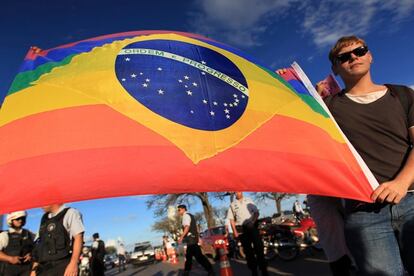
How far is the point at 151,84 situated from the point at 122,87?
0.53 ft

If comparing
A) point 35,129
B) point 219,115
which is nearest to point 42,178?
point 35,129

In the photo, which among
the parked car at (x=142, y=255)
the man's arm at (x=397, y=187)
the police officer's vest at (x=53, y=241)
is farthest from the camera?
the parked car at (x=142, y=255)

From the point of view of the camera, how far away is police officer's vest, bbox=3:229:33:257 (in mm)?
5258

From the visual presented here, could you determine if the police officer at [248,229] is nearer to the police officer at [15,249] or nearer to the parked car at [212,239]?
the police officer at [15,249]

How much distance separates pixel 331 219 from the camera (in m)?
2.57

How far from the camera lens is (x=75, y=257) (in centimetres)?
393

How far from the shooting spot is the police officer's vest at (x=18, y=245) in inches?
207

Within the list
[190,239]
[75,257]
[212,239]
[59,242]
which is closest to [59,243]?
[59,242]

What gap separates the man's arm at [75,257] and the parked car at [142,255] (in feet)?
94.1

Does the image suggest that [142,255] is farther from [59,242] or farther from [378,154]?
A: [378,154]

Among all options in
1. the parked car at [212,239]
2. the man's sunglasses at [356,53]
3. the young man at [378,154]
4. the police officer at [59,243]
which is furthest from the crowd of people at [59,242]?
the parked car at [212,239]

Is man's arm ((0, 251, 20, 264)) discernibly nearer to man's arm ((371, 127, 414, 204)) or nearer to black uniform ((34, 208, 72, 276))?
black uniform ((34, 208, 72, 276))

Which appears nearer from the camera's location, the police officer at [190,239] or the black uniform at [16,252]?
the black uniform at [16,252]

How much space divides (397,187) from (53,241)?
3.42 metres
